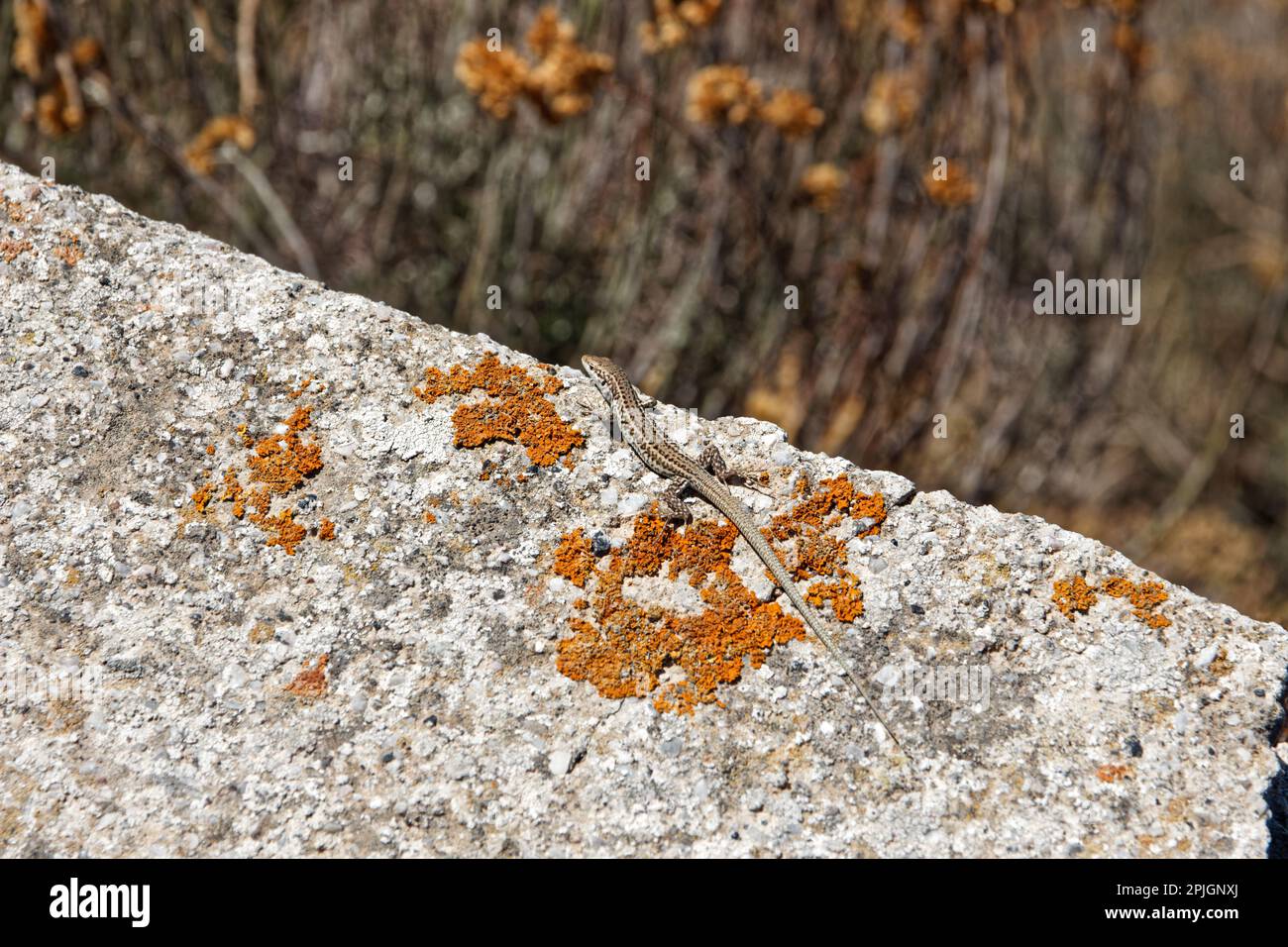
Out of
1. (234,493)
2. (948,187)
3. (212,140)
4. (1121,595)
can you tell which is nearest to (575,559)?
(234,493)

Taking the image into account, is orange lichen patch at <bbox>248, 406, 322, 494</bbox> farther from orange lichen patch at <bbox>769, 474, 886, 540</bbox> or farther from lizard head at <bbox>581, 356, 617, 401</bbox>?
orange lichen patch at <bbox>769, 474, 886, 540</bbox>

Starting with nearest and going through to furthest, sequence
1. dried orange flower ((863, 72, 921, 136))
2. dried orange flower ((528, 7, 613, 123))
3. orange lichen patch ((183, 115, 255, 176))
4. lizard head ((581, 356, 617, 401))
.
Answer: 1. lizard head ((581, 356, 617, 401))
2. dried orange flower ((528, 7, 613, 123))
3. orange lichen patch ((183, 115, 255, 176))
4. dried orange flower ((863, 72, 921, 136))

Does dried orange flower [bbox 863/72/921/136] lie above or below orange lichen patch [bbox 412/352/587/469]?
above

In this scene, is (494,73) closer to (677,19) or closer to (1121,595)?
(677,19)

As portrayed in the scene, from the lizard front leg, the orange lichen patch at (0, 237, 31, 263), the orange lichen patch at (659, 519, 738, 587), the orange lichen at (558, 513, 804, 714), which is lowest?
the orange lichen at (558, 513, 804, 714)

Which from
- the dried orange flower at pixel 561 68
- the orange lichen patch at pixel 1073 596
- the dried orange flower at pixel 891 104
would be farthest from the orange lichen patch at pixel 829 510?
the dried orange flower at pixel 891 104

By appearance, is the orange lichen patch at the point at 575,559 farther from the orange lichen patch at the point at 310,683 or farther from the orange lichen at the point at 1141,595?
the orange lichen at the point at 1141,595

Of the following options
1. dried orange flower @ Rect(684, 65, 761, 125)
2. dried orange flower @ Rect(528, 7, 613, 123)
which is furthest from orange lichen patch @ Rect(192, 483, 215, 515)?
dried orange flower @ Rect(684, 65, 761, 125)
